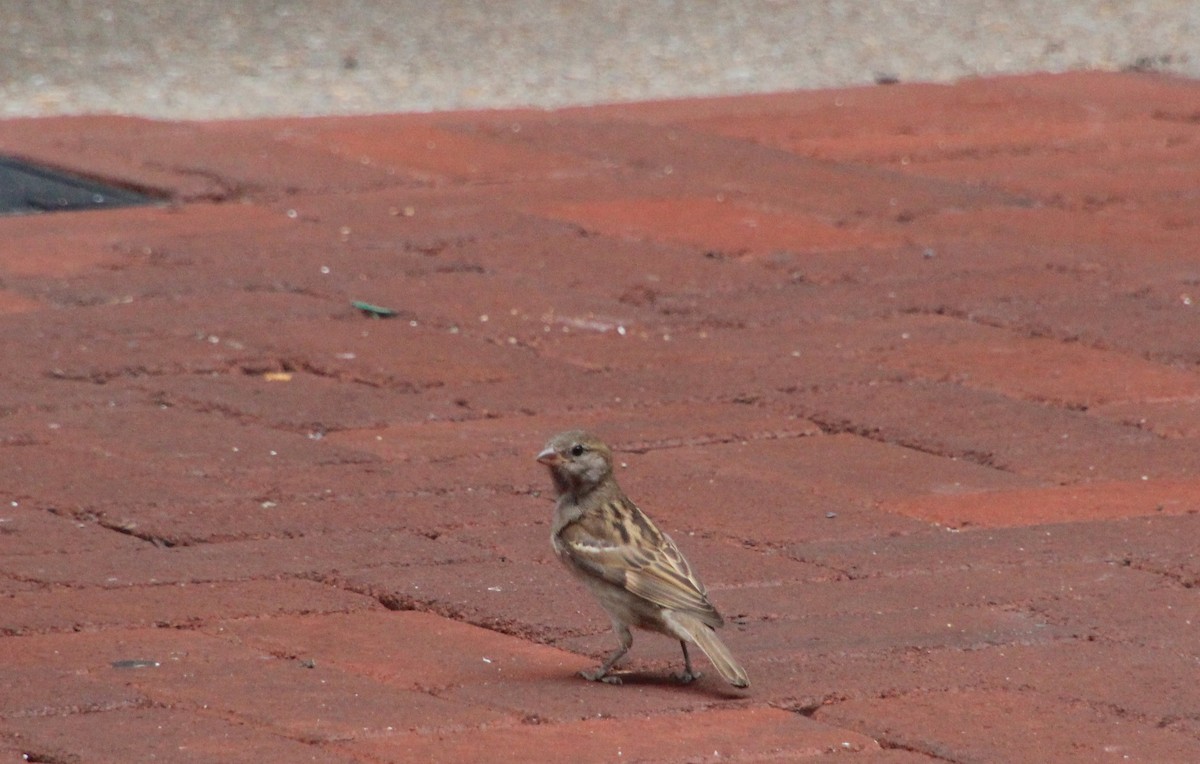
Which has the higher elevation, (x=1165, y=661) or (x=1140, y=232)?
(x=1140, y=232)

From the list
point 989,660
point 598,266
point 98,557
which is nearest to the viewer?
point 989,660

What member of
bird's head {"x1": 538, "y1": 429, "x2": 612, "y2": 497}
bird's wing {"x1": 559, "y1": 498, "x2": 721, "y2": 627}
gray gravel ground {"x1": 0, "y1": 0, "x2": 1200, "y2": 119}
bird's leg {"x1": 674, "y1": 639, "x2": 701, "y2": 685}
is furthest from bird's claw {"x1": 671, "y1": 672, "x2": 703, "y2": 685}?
gray gravel ground {"x1": 0, "y1": 0, "x2": 1200, "y2": 119}

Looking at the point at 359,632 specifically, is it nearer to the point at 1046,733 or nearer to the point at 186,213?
the point at 1046,733

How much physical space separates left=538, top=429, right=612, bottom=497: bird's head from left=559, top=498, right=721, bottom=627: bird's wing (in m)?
0.05

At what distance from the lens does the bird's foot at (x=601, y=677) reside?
3.39 meters

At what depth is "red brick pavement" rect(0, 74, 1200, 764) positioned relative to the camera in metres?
3.29

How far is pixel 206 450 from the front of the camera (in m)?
4.57

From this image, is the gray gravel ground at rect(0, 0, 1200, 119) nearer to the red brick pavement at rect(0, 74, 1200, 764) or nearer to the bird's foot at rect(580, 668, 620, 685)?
the red brick pavement at rect(0, 74, 1200, 764)

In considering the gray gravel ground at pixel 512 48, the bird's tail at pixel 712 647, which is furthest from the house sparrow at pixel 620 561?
the gray gravel ground at pixel 512 48

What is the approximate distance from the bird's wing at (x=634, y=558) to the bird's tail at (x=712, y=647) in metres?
0.02

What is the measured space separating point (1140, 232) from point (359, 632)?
3481 millimetres

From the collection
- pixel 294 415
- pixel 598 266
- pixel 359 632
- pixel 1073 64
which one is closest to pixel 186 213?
pixel 598 266

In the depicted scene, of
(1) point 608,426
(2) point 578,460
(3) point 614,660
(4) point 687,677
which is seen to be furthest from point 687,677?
(1) point 608,426

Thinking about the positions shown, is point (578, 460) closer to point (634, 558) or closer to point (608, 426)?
point (634, 558)
